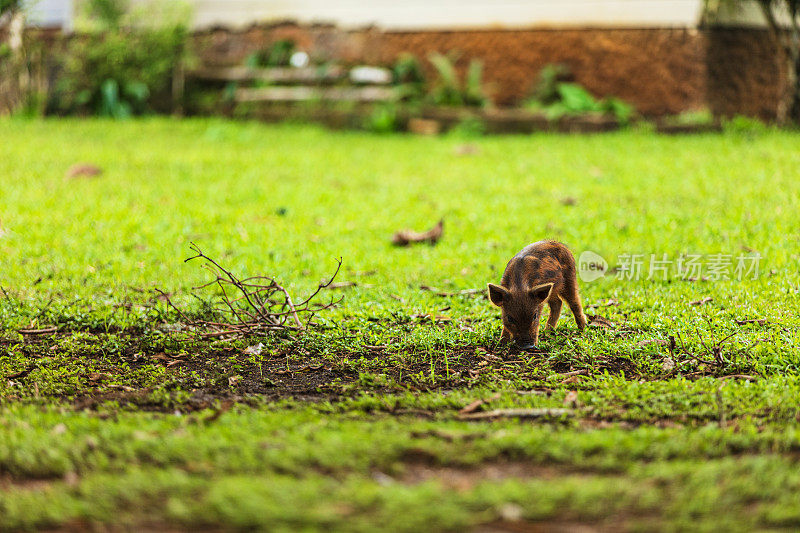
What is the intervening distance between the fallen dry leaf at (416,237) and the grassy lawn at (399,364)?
0.38 feet

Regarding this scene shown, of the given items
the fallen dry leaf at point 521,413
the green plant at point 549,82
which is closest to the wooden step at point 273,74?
the green plant at point 549,82

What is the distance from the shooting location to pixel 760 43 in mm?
11516

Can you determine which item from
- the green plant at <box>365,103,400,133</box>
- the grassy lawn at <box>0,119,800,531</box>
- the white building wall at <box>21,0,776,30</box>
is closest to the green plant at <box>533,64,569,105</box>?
the white building wall at <box>21,0,776,30</box>

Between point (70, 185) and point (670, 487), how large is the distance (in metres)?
7.23

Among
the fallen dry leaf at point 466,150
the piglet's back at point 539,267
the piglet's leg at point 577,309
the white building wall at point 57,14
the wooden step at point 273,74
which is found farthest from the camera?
the white building wall at point 57,14

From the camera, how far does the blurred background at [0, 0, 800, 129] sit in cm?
1159

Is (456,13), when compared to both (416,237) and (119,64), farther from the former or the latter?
(416,237)

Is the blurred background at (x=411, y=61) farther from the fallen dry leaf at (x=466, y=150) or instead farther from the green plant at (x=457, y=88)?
the fallen dry leaf at (x=466, y=150)

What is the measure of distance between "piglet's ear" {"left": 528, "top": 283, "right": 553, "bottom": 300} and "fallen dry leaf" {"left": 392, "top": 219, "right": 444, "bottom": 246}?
241 centimetres

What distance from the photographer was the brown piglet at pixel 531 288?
3.81 metres

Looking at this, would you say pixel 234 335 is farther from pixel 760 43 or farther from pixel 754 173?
pixel 760 43

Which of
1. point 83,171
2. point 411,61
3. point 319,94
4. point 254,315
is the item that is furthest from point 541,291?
point 319,94

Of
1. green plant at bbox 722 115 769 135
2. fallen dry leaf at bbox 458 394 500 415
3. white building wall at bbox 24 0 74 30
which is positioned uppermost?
white building wall at bbox 24 0 74 30

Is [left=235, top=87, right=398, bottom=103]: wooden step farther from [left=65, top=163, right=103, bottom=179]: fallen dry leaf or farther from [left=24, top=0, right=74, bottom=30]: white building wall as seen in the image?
[left=65, top=163, right=103, bottom=179]: fallen dry leaf
